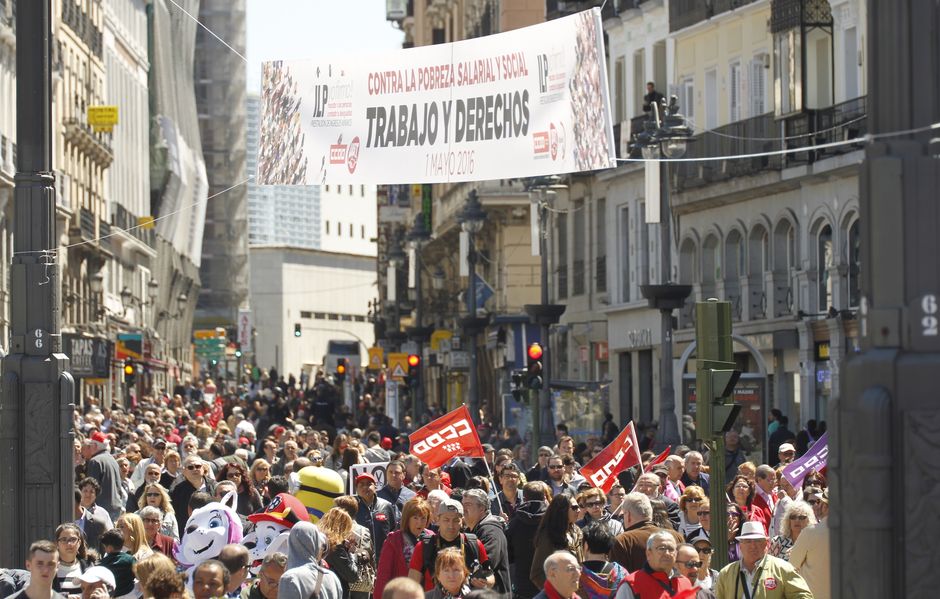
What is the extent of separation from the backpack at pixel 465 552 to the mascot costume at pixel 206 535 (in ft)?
3.51

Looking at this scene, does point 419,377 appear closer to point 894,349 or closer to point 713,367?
point 713,367

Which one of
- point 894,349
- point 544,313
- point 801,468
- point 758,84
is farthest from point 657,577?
point 758,84

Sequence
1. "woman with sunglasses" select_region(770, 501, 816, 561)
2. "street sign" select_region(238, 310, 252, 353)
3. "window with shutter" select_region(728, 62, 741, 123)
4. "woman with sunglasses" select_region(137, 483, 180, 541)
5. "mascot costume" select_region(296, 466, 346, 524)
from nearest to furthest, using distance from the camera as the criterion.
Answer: "woman with sunglasses" select_region(770, 501, 816, 561) < "mascot costume" select_region(296, 466, 346, 524) < "woman with sunglasses" select_region(137, 483, 180, 541) < "window with shutter" select_region(728, 62, 741, 123) < "street sign" select_region(238, 310, 252, 353)

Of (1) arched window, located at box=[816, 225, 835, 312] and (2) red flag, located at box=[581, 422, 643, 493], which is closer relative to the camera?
(2) red flag, located at box=[581, 422, 643, 493]

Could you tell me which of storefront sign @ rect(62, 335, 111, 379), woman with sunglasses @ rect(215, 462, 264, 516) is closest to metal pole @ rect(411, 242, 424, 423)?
storefront sign @ rect(62, 335, 111, 379)

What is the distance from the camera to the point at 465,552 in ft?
39.2

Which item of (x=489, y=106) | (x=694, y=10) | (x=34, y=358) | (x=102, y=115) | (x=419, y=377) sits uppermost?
(x=102, y=115)

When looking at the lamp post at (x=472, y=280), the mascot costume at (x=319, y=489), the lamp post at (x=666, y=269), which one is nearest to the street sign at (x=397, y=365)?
the lamp post at (x=472, y=280)

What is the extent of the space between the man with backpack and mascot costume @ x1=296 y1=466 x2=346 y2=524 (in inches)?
91.8

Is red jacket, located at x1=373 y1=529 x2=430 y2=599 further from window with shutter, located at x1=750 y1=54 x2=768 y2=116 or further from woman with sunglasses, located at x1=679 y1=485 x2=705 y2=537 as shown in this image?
window with shutter, located at x1=750 y1=54 x2=768 y2=116

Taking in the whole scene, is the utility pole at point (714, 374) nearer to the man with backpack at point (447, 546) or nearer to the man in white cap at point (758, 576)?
the man with backpack at point (447, 546)

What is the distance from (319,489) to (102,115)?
57314mm

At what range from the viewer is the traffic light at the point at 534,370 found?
101 feet

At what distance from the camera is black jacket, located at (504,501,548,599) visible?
1312 cm
